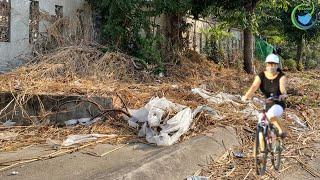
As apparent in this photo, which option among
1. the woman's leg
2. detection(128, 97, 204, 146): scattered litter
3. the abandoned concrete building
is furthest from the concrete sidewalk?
the abandoned concrete building

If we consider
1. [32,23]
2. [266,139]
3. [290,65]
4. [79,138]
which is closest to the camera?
[266,139]

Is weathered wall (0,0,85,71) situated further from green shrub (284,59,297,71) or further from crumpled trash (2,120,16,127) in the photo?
green shrub (284,59,297,71)

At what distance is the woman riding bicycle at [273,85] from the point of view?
447cm

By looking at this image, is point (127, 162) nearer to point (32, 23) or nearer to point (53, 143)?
point (53, 143)

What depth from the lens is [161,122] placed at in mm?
8055

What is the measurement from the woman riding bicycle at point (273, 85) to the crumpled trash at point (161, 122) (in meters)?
3.07

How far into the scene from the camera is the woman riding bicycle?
4469mm

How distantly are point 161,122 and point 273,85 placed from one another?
376 centimetres

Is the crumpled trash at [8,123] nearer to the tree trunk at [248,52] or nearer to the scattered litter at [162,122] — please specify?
the scattered litter at [162,122]

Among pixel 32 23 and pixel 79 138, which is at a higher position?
pixel 32 23

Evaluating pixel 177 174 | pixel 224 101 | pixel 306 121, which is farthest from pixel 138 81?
pixel 177 174

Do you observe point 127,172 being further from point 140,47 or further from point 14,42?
point 140,47

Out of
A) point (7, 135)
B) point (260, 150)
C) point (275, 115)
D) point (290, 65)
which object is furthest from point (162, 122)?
point (290, 65)

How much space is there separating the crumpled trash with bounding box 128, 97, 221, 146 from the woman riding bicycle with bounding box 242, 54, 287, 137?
3069 mm
